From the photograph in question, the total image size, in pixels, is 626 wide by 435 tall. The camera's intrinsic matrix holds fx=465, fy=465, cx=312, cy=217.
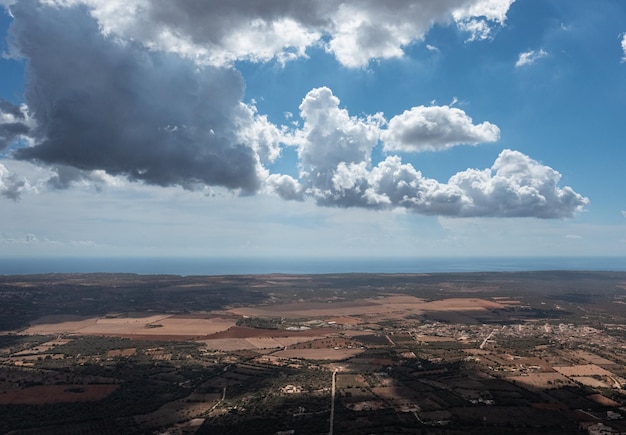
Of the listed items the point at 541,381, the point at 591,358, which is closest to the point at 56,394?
the point at 541,381

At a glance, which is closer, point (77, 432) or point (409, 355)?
point (77, 432)

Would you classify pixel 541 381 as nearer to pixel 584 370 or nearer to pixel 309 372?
pixel 584 370

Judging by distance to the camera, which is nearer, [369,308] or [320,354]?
[320,354]

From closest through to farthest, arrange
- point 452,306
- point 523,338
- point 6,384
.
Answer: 1. point 6,384
2. point 523,338
3. point 452,306

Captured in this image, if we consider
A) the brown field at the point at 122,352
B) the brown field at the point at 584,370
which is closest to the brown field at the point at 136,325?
the brown field at the point at 122,352

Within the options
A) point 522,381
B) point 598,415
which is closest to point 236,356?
point 522,381

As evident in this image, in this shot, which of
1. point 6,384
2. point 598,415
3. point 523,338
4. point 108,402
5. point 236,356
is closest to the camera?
point 598,415

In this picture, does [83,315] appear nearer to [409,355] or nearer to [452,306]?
[409,355]
